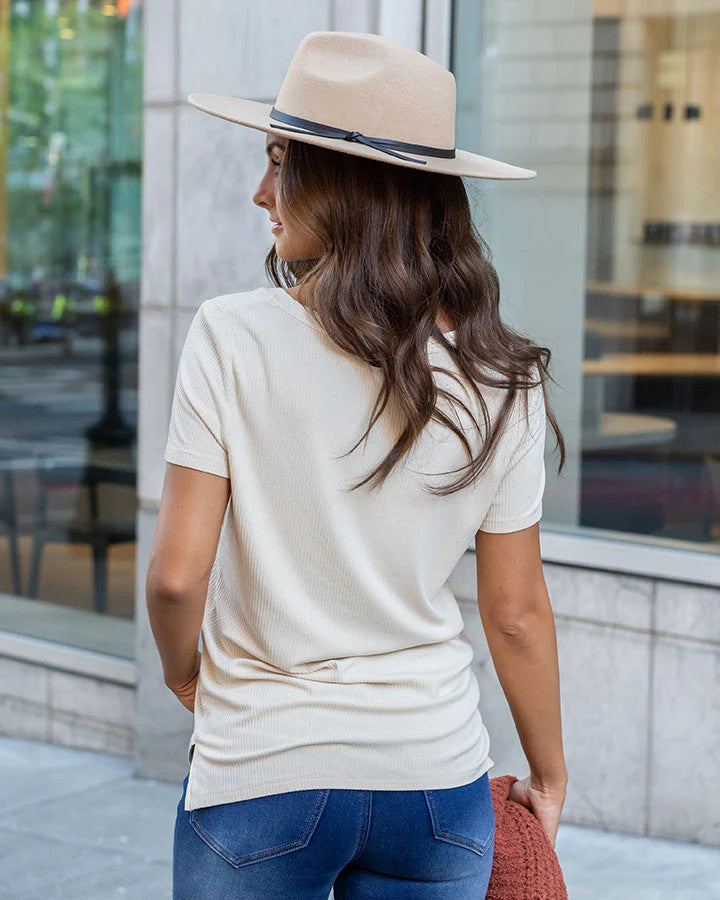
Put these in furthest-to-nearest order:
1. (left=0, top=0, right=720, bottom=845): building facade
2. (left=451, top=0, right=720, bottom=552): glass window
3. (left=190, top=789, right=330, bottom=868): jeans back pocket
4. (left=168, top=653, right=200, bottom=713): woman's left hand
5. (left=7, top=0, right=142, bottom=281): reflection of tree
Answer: (left=7, top=0, right=142, bottom=281): reflection of tree, (left=451, top=0, right=720, bottom=552): glass window, (left=0, top=0, right=720, bottom=845): building facade, (left=168, top=653, right=200, bottom=713): woman's left hand, (left=190, top=789, right=330, bottom=868): jeans back pocket

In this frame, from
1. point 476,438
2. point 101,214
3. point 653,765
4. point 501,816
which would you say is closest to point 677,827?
point 653,765

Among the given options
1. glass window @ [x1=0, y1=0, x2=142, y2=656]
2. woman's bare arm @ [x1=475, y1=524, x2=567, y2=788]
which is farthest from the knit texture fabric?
glass window @ [x1=0, y1=0, x2=142, y2=656]

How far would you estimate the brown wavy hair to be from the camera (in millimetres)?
1487

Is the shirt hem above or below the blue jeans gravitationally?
above

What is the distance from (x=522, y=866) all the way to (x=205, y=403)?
0.73 m

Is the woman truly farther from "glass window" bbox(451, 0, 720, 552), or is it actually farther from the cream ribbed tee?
"glass window" bbox(451, 0, 720, 552)

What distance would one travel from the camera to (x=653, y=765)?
400 centimetres

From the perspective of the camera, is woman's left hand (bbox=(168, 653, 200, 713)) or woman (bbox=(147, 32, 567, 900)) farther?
woman's left hand (bbox=(168, 653, 200, 713))

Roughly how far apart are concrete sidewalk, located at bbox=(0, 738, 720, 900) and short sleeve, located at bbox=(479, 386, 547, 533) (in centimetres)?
241

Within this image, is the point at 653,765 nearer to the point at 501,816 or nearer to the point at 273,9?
the point at 501,816

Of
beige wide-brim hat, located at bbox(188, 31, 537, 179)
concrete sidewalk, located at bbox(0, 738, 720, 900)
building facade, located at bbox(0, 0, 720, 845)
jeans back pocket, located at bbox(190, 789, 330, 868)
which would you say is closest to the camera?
jeans back pocket, located at bbox(190, 789, 330, 868)

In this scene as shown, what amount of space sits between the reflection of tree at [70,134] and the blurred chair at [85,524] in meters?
0.85

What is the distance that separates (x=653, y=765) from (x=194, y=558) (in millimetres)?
2830

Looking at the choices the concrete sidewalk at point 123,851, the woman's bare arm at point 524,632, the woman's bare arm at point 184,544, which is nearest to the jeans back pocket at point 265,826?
the woman's bare arm at point 184,544
